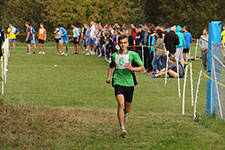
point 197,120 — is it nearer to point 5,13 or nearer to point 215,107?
point 215,107

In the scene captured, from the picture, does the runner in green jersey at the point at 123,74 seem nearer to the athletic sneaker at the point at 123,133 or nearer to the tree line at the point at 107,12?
the athletic sneaker at the point at 123,133

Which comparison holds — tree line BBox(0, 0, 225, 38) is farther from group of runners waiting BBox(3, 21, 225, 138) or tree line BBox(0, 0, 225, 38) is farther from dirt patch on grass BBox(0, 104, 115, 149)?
dirt patch on grass BBox(0, 104, 115, 149)

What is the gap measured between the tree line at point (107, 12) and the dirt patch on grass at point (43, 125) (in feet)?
166

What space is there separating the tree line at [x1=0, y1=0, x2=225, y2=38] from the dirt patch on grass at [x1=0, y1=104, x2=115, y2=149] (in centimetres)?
5063

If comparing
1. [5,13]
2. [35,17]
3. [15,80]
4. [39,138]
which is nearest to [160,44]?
[15,80]

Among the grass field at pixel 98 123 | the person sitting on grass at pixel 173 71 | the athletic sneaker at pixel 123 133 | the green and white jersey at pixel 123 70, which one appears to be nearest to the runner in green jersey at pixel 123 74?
the green and white jersey at pixel 123 70

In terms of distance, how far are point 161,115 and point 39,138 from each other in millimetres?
3439

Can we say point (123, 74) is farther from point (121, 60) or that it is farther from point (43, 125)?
point (43, 125)

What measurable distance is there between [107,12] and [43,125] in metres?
57.7

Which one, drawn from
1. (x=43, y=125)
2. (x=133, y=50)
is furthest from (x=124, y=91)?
(x=133, y=50)

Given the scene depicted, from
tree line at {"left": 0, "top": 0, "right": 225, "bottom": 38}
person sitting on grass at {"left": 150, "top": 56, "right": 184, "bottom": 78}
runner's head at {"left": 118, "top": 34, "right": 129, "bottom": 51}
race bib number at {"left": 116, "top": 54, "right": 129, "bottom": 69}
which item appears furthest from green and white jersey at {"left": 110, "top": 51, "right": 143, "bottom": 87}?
tree line at {"left": 0, "top": 0, "right": 225, "bottom": 38}

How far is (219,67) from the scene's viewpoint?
970 centimetres

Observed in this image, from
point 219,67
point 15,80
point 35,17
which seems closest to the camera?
point 219,67

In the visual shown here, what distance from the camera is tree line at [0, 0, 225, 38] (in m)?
61.3
